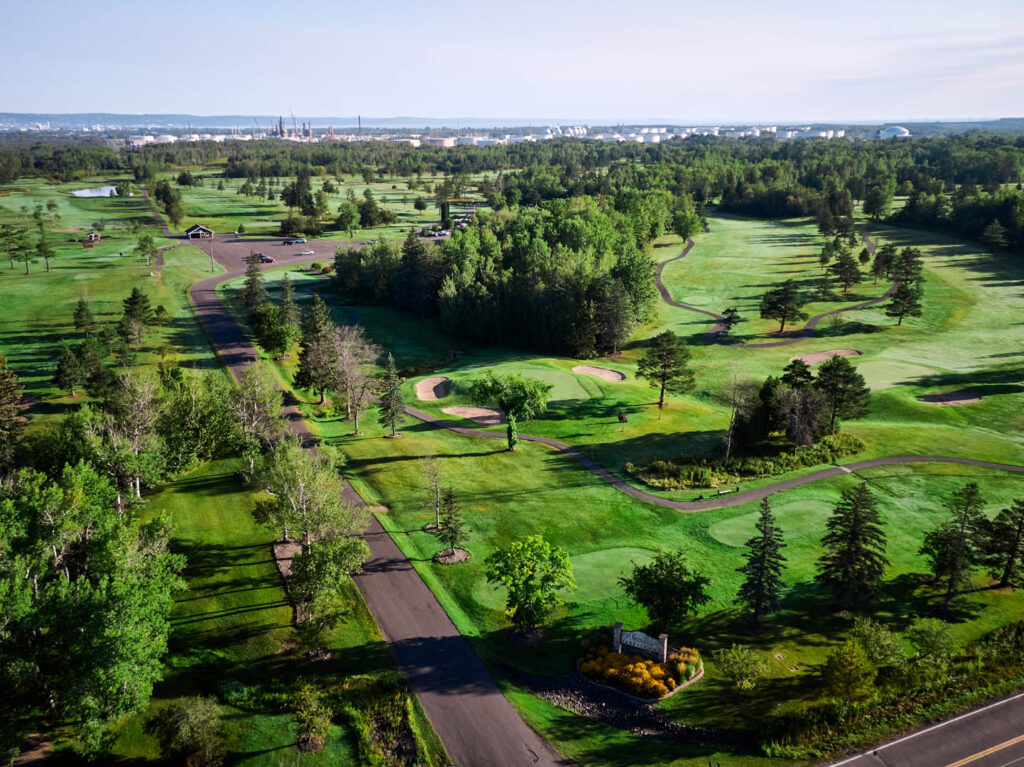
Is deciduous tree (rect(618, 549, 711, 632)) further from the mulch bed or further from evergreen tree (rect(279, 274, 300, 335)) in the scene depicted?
evergreen tree (rect(279, 274, 300, 335))

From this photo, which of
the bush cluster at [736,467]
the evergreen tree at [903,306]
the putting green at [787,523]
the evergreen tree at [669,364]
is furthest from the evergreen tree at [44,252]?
the evergreen tree at [903,306]

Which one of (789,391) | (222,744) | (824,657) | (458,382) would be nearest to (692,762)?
(824,657)

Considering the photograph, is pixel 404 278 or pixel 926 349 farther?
pixel 404 278

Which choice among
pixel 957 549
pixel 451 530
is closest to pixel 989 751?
pixel 957 549

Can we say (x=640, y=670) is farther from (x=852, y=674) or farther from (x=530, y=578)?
(x=852, y=674)

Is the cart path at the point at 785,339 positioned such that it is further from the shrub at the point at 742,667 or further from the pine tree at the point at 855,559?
the shrub at the point at 742,667

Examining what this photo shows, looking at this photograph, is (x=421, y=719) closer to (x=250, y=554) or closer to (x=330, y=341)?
(x=250, y=554)
